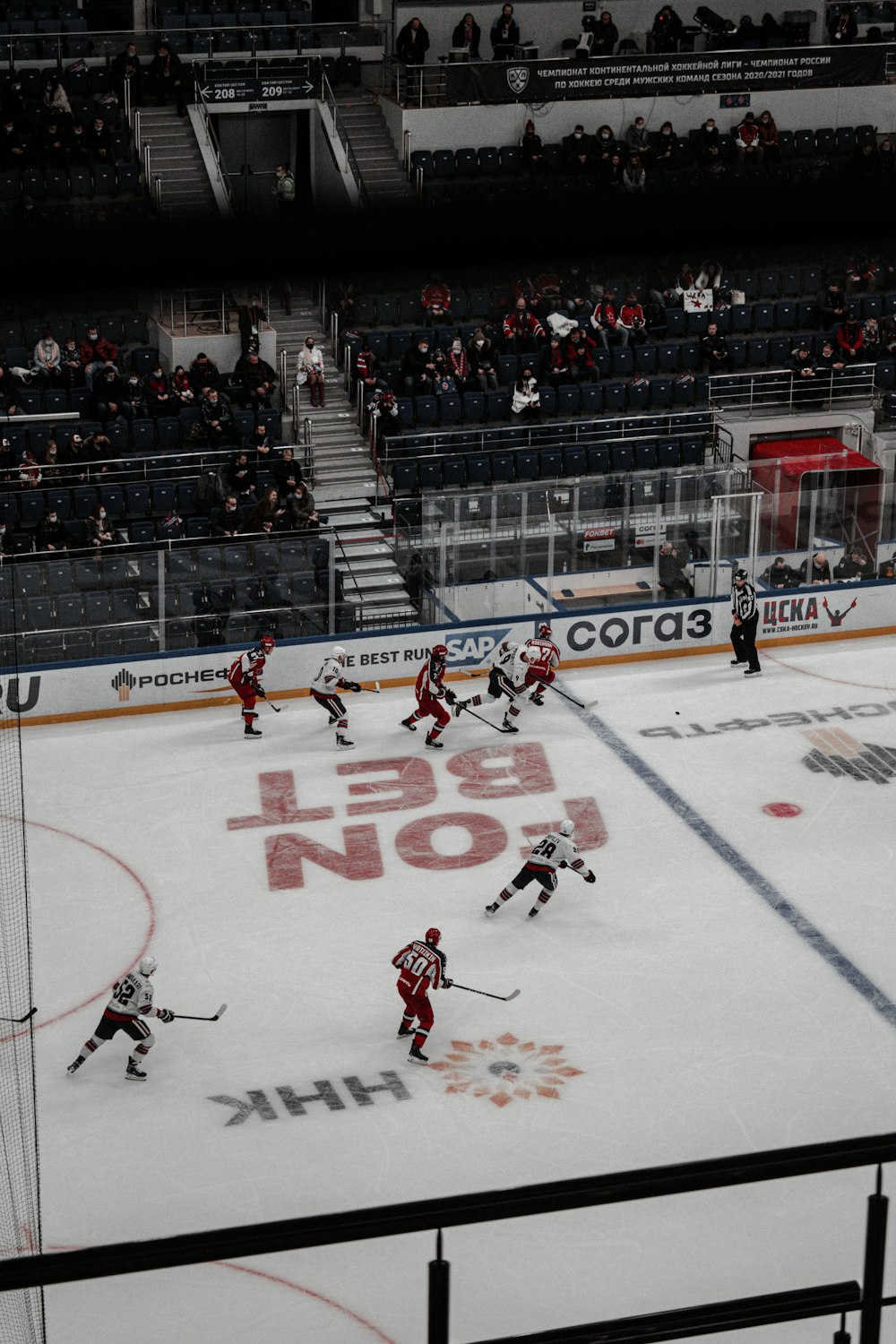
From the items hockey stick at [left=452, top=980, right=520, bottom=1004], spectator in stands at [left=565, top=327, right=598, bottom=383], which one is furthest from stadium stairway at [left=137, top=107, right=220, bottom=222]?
hockey stick at [left=452, top=980, right=520, bottom=1004]

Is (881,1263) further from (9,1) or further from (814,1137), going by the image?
(9,1)

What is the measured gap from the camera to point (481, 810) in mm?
15859

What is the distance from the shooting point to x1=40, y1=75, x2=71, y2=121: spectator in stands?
23.1 metres

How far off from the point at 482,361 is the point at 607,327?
7.23 ft

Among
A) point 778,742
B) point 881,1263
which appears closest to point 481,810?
point 778,742

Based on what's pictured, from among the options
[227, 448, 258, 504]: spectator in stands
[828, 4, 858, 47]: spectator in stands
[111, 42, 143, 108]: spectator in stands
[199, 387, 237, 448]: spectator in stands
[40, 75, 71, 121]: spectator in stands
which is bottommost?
[227, 448, 258, 504]: spectator in stands

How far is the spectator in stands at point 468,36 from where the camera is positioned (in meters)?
26.2

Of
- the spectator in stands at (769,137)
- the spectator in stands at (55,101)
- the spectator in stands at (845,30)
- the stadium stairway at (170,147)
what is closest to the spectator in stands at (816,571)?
the spectator in stands at (769,137)

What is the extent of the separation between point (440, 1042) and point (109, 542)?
8816 mm

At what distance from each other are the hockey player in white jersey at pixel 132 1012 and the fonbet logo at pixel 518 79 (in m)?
18.2

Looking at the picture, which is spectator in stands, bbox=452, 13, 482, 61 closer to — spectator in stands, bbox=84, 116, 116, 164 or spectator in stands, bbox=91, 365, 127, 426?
spectator in stands, bbox=84, 116, 116, 164

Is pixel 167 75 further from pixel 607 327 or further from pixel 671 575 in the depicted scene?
pixel 671 575

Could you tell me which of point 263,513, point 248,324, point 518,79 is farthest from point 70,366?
point 518,79

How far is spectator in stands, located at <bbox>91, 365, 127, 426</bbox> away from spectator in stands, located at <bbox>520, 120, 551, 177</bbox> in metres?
7.84
